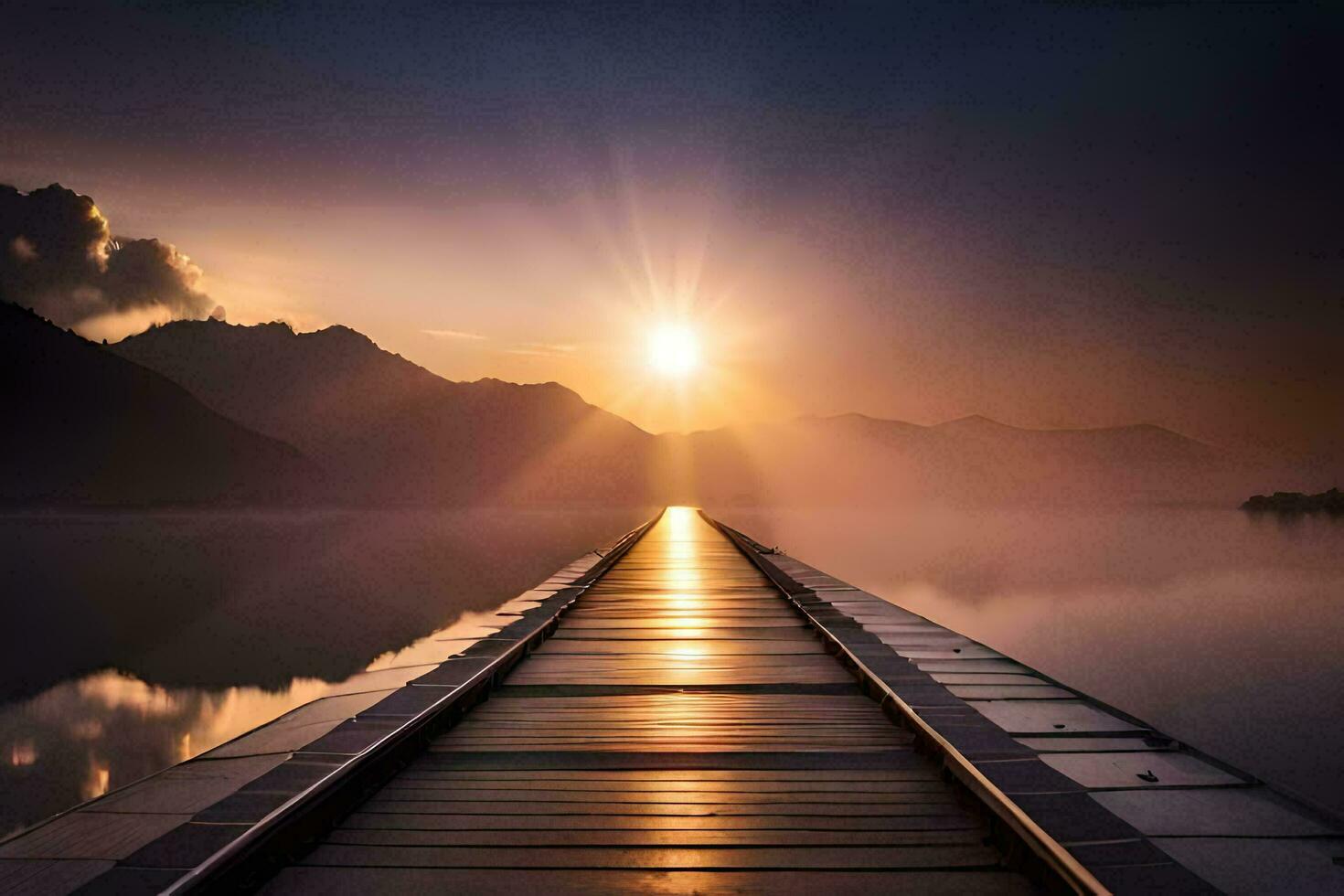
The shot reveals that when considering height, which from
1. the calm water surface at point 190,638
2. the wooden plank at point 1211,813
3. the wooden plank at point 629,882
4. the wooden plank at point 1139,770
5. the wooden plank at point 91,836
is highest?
the wooden plank at point 629,882

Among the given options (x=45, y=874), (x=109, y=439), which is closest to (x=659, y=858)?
(x=45, y=874)

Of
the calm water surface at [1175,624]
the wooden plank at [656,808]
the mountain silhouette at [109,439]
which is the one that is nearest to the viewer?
the wooden plank at [656,808]

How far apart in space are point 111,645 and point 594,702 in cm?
1813

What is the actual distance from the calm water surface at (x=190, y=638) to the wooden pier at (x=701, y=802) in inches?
210

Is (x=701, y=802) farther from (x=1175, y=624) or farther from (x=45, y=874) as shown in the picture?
(x=1175, y=624)

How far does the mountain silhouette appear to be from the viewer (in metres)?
168

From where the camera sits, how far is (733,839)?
3.88 meters

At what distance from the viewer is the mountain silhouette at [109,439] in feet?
552

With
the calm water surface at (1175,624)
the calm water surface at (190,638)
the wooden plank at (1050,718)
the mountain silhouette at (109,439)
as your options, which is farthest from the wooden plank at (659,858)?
the mountain silhouette at (109,439)

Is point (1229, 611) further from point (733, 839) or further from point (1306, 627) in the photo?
point (733, 839)

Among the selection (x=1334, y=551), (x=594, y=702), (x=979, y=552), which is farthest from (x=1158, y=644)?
(x=1334, y=551)

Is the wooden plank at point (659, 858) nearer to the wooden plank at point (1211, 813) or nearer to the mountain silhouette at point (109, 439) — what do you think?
the wooden plank at point (1211, 813)

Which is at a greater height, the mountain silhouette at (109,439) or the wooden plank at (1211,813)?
the mountain silhouette at (109,439)

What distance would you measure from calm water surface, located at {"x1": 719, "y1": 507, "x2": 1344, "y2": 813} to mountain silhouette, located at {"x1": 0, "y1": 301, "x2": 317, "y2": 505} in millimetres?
→ 158172
